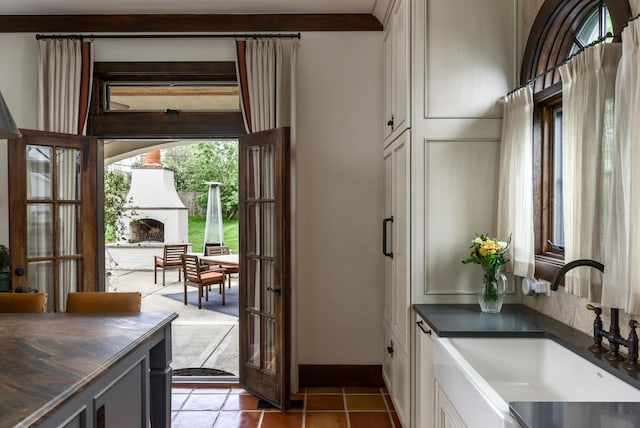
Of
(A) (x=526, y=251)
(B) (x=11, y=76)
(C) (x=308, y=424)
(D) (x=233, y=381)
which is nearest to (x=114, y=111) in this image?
(B) (x=11, y=76)

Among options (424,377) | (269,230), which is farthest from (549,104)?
(269,230)

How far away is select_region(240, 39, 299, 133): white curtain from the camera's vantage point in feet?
11.1

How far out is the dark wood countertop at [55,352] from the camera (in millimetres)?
1240

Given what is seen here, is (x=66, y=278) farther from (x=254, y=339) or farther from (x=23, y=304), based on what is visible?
(x=254, y=339)

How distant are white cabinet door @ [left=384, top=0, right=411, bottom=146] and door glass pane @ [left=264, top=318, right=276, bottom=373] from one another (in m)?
1.61

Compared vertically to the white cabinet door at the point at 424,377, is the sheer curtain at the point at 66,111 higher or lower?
higher

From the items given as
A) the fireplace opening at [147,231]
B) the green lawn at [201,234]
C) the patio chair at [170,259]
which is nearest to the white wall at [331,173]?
the patio chair at [170,259]

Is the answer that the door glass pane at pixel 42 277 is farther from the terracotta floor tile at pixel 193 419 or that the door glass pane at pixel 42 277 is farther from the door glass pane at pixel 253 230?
the door glass pane at pixel 253 230

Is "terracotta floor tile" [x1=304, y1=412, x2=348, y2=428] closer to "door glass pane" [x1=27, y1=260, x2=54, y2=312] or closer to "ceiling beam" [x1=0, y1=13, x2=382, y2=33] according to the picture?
"door glass pane" [x1=27, y1=260, x2=54, y2=312]

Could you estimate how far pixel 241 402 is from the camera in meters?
3.22

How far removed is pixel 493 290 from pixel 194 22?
3.00m

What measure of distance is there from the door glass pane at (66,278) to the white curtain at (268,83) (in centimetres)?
180

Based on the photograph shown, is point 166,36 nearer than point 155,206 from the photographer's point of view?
Yes

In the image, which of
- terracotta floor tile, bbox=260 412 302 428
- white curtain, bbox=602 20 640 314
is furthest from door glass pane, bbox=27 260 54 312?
white curtain, bbox=602 20 640 314
